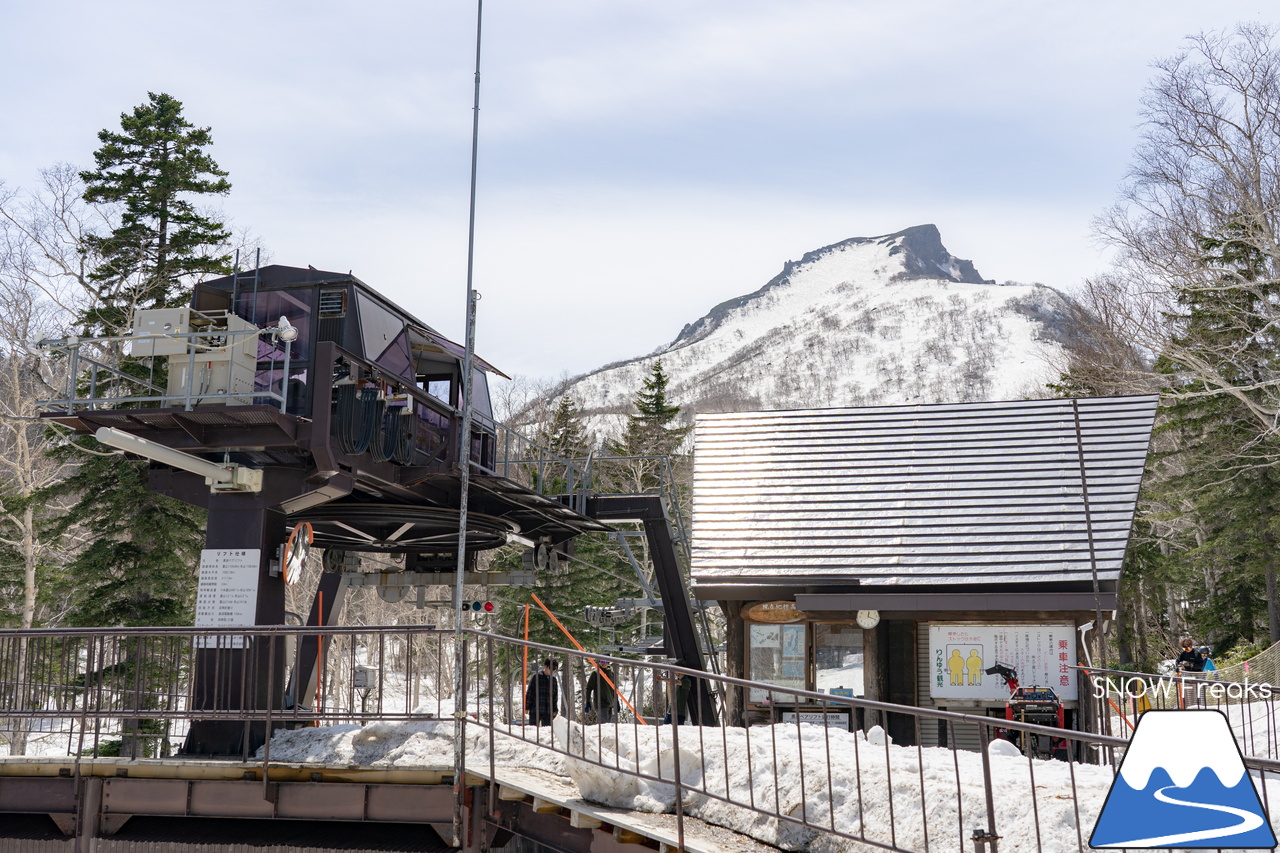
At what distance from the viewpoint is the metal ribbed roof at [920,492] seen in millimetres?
17094

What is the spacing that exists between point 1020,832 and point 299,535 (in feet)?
30.8

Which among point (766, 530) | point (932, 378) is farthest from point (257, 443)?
point (932, 378)

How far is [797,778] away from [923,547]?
374 inches

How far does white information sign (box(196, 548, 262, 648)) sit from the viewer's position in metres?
13.9

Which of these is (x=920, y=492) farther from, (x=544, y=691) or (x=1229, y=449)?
(x=1229, y=449)

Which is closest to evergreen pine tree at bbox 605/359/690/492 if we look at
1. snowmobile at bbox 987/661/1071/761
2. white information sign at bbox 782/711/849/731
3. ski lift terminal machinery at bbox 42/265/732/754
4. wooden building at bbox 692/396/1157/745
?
wooden building at bbox 692/396/1157/745

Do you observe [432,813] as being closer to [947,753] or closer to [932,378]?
[947,753]

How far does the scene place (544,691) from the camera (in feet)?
50.3

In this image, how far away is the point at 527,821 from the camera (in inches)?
422

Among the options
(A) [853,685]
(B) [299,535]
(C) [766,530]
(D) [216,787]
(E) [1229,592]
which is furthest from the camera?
(E) [1229,592]

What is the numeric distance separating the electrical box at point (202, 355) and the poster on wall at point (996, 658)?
10.3 m

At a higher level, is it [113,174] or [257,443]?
[113,174]

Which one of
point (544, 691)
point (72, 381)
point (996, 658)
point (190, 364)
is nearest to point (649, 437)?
point (996, 658)

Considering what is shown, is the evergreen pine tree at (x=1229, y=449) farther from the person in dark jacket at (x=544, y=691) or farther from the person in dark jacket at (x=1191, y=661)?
the person in dark jacket at (x=544, y=691)
